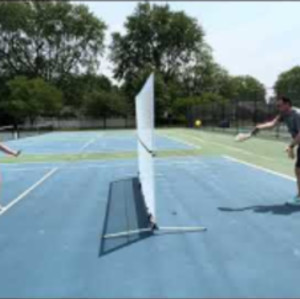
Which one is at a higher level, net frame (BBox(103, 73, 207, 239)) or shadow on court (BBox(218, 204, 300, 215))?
net frame (BBox(103, 73, 207, 239))

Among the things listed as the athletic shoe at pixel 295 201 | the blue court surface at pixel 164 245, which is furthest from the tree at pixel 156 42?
the athletic shoe at pixel 295 201

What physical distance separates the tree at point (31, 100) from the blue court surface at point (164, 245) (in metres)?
52.9

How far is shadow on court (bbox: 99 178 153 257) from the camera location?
788cm

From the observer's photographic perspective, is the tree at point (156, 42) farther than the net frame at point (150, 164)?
Yes

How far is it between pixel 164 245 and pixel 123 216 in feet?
7.40

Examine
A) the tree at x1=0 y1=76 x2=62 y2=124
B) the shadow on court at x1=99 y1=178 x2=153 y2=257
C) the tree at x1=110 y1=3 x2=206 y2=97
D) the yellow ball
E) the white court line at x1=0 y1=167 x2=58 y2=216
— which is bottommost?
the yellow ball

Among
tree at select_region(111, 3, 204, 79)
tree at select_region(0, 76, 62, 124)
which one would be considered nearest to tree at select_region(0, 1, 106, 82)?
tree at select_region(111, 3, 204, 79)

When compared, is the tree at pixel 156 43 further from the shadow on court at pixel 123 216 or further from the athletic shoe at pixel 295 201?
the athletic shoe at pixel 295 201

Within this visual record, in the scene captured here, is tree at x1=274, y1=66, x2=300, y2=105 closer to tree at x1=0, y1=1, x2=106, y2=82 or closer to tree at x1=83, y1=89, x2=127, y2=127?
tree at x1=83, y1=89, x2=127, y2=127

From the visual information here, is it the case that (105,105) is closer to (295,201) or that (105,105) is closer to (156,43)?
(156,43)

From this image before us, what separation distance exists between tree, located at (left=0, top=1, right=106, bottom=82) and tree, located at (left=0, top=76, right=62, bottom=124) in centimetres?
1305

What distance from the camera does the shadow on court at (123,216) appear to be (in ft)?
25.9

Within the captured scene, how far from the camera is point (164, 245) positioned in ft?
25.0

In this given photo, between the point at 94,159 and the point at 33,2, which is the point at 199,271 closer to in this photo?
the point at 94,159
